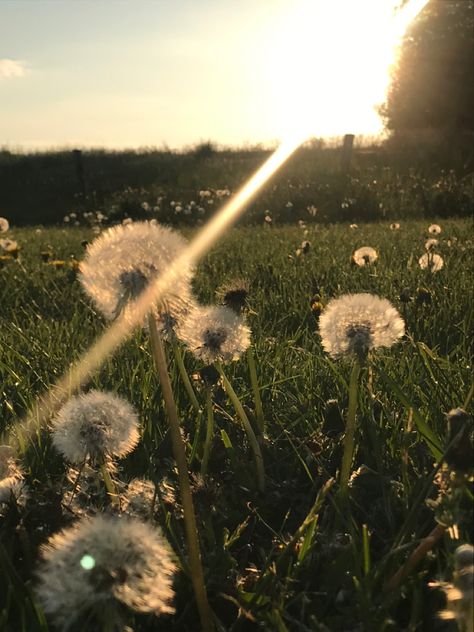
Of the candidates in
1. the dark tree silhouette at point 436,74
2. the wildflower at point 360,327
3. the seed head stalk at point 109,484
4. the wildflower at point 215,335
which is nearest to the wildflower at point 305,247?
the wildflower at point 215,335

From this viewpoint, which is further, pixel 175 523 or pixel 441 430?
pixel 441 430

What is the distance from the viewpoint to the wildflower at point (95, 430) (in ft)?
4.86

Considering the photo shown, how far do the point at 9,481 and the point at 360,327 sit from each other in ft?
3.09

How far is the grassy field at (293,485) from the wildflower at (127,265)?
0.50 metres

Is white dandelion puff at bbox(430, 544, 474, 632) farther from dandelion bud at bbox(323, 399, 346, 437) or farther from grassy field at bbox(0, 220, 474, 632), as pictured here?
dandelion bud at bbox(323, 399, 346, 437)

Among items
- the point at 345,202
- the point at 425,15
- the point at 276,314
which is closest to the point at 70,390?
the point at 276,314

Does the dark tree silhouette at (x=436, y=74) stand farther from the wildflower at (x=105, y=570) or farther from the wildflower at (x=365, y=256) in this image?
the wildflower at (x=105, y=570)

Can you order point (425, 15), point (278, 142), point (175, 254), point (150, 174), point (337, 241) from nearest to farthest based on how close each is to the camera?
point (175, 254)
point (337, 241)
point (150, 174)
point (278, 142)
point (425, 15)

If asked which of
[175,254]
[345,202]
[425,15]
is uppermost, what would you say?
[425,15]

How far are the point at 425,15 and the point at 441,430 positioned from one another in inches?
1655

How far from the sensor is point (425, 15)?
38.6 m

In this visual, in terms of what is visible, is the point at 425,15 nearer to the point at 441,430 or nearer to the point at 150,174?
the point at 150,174

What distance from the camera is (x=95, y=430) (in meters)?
1.49

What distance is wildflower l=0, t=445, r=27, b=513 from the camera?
1.57 metres
